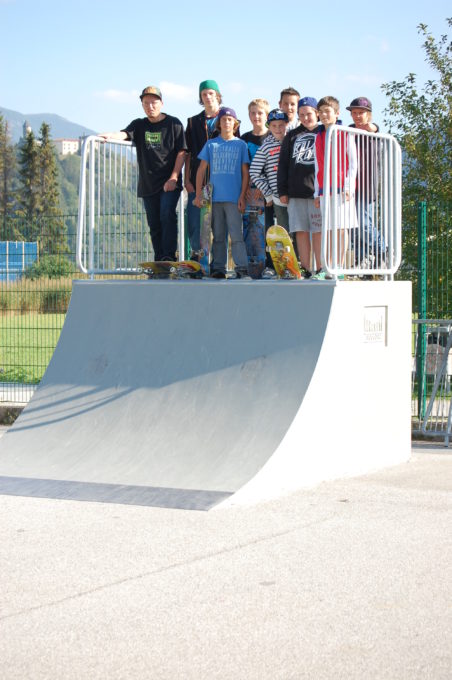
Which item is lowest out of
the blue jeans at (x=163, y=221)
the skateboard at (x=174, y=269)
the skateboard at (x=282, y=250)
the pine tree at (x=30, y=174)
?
the skateboard at (x=174, y=269)

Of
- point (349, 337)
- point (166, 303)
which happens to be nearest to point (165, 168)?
point (166, 303)

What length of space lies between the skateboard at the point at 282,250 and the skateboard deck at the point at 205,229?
1.42 metres

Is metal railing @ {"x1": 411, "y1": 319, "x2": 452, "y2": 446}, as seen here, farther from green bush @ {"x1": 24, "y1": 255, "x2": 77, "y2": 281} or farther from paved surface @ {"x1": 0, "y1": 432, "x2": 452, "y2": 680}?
→ green bush @ {"x1": 24, "y1": 255, "x2": 77, "y2": 281}

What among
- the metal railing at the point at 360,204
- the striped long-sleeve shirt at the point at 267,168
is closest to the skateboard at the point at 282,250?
the metal railing at the point at 360,204

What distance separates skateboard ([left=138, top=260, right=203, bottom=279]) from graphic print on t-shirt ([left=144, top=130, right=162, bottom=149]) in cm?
127

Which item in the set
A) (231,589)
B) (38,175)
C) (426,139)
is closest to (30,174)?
(38,175)

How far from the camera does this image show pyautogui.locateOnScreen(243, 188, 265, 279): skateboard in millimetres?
10250

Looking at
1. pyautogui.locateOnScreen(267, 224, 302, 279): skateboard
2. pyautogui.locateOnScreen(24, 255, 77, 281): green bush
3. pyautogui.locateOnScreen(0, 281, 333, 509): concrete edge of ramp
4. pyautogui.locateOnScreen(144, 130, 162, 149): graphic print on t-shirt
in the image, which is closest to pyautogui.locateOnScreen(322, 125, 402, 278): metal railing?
pyautogui.locateOnScreen(267, 224, 302, 279): skateboard

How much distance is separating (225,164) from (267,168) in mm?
489

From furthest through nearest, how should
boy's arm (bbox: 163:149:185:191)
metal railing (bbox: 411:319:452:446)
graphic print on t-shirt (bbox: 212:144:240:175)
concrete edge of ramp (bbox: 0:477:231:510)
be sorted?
1. metal railing (bbox: 411:319:452:446)
2. boy's arm (bbox: 163:149:185:191)
3. graphic print on t-shirt (bbox: 212:144:240:175)
4. concrete edge of ramp (bbox: 0:477:231:510)

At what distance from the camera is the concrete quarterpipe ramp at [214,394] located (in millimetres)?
7504

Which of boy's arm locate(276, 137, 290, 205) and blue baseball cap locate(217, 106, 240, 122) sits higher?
blue baseball cap locate(217, 106, 240, 122)

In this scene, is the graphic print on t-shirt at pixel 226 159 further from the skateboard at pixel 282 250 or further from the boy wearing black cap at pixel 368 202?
the skateboard at pixel 282 250

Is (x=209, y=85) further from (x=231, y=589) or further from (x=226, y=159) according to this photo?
(x=231, y=589)
